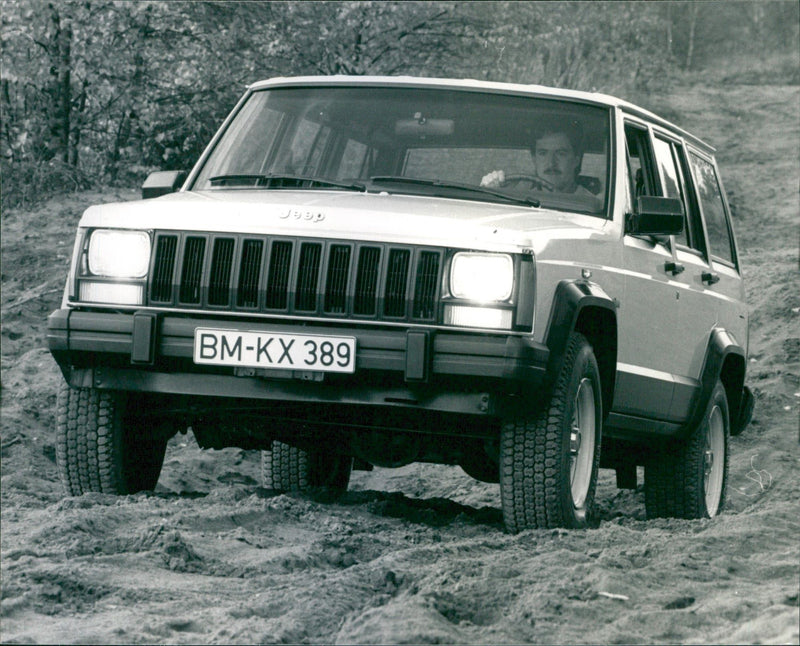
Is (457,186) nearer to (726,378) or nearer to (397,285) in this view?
(397,285)

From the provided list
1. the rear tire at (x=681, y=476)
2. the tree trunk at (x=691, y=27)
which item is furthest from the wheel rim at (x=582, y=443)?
the tree trunk at (x=691, y=27)

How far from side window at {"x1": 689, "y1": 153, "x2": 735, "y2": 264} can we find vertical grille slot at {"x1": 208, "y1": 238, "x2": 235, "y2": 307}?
3.39 m

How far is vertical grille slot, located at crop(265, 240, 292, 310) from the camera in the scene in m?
5.71

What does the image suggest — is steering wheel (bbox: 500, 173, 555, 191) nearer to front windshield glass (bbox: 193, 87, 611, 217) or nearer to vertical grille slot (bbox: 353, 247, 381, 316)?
front windshield glass (bbox: 193, 87, 611, 217)

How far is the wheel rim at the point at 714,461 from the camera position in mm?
8320

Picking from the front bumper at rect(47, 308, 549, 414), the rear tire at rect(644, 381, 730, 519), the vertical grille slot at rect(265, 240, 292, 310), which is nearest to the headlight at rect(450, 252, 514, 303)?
the front bumper at rect(47, 308, 549, 414)

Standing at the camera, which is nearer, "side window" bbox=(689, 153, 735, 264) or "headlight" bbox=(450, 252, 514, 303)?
"headlight" bbox=(450, 252, 514, 303)

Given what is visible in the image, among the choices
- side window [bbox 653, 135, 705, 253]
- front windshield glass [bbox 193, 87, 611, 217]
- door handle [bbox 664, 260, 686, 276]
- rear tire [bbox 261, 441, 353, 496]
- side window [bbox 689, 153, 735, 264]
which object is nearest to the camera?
front windshield glass [bbox 193, 87, 611, 217]

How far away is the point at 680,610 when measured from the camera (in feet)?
14.7

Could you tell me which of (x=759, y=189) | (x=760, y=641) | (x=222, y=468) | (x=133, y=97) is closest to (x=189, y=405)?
(x=760, y=641)

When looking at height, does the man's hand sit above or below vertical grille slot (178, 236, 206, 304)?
above

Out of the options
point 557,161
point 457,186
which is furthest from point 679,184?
point 457,186

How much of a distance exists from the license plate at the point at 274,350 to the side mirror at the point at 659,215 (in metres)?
1.78

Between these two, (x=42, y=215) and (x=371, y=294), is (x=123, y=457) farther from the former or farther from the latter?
(x=42, y=215)
